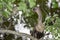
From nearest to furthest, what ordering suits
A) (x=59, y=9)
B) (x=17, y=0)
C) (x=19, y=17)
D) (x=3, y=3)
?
(x=3, y=3) < (x=17, y=0) < (x=59, y=9) < (x=19, y=17)

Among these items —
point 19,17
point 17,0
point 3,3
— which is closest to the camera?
point 3,3

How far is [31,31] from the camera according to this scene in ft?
5.29

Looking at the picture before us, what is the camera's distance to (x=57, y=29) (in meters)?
1.20

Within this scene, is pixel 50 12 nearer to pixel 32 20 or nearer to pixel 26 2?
pixel 32 20

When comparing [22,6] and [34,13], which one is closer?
[22,6]

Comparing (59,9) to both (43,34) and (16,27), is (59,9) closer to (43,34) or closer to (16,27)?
(43,34)

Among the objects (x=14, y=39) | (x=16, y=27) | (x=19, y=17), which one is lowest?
(x=14, y=39)

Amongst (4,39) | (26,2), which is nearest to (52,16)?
(26,2)

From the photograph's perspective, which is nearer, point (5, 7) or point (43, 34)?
point (5, 7)

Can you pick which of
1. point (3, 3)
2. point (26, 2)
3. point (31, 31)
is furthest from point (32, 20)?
point (3, 3)

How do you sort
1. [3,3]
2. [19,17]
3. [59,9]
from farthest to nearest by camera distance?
[19,17] < [59,9] < [3,3]

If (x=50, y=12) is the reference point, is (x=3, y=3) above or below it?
above

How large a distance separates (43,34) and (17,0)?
477 millimetres

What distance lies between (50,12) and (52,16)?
109 mm
